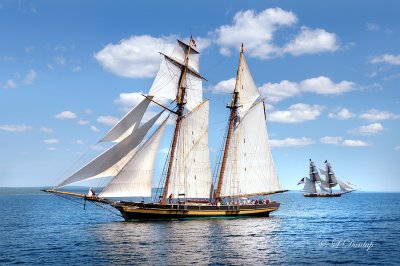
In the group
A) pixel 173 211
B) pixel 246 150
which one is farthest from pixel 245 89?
pixel 173 211

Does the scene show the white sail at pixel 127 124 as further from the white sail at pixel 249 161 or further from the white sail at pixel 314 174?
the white sail at pixel 314 174

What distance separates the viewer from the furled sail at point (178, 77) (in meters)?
60.2

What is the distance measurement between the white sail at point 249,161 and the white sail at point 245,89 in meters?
1.09

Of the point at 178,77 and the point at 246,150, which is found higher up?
the point at 178,77

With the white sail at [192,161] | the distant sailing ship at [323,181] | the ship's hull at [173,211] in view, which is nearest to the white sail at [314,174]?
the distant sailing ship at [323,181]

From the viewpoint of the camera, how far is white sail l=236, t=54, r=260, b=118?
64.9 m

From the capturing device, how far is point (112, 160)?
51.3 m

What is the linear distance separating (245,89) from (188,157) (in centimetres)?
1464

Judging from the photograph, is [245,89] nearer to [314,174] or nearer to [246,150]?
[246,150]

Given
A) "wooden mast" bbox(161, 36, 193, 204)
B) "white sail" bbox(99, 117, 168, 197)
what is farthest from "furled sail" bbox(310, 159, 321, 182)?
"white sail" bbox(99, 117, 168, 197)

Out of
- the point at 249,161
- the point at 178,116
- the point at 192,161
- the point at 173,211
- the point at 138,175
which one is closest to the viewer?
the point at 138,175

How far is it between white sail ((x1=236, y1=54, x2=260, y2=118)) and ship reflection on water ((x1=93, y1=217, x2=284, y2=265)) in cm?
1821

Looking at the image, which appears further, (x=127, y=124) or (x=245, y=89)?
(x=245, y=89)

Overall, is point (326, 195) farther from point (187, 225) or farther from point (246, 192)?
point (187, 225)
